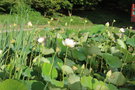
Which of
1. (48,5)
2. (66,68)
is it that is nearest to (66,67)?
(66,68)

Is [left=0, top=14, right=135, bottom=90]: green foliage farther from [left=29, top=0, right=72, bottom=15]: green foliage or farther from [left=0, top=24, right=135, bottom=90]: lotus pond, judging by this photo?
[left=29, top=0, right=72, bottom=15]: green foliage

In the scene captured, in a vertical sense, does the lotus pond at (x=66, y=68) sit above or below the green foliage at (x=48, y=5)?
above

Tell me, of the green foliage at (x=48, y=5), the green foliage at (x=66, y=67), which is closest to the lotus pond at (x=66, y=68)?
the green foliage at (x=66, y=67)

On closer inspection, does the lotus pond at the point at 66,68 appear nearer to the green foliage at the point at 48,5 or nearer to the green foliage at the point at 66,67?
the green foliage at the point at 66,67

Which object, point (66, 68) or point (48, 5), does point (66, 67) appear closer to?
point (66, 68)

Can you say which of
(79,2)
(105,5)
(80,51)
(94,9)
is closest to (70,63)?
(80,51)

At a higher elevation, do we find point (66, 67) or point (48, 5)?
point (66, 67)

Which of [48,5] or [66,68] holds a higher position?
[66,68]

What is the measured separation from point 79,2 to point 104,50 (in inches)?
650

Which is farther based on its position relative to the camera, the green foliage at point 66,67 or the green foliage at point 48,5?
the green foliage at point 48,5

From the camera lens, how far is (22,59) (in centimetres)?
131

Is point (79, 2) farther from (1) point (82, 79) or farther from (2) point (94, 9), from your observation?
(1) point (82, 79)

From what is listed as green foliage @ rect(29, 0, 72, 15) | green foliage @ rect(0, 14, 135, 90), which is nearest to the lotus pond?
green foliage @ rect(0, 14, 135, 90)

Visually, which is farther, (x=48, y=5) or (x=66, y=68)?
(x=48, y=5)
